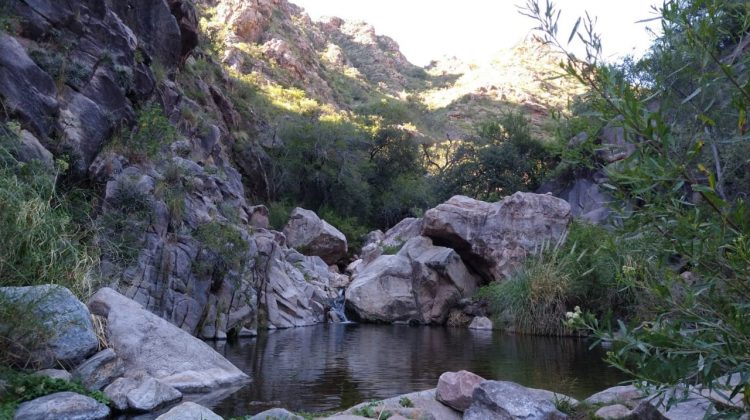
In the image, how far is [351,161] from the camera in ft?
122

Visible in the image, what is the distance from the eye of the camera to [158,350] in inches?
383

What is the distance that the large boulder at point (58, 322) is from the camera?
7703 millimetres

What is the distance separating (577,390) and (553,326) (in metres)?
9.44

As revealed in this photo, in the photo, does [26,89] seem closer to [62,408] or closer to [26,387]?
[26,387]

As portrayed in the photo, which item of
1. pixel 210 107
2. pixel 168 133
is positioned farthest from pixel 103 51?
pixel 210 107

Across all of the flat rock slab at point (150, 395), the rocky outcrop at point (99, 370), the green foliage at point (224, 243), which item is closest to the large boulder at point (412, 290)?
the green foliage at point (224, 243)

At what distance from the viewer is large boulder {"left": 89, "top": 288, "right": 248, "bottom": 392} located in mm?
9297

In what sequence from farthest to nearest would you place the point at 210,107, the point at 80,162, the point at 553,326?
the point at 210,107
the point at 553,326
the point at 80,162

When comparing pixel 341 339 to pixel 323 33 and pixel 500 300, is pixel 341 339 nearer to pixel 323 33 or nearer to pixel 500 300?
pixel 500 300

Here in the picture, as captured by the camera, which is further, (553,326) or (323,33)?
(323,33)

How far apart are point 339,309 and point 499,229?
270 inches

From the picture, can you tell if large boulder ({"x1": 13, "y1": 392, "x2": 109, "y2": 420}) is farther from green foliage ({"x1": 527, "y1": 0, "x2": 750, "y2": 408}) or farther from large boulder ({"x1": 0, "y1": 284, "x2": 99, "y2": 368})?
green foliage ({"x1": 527, "y1": 0, "x2": 750, "y2": 408})

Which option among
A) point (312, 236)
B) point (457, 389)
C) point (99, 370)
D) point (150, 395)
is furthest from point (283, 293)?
point (457, 389)

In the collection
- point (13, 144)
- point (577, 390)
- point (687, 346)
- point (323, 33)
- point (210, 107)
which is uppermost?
point (323, 33)
